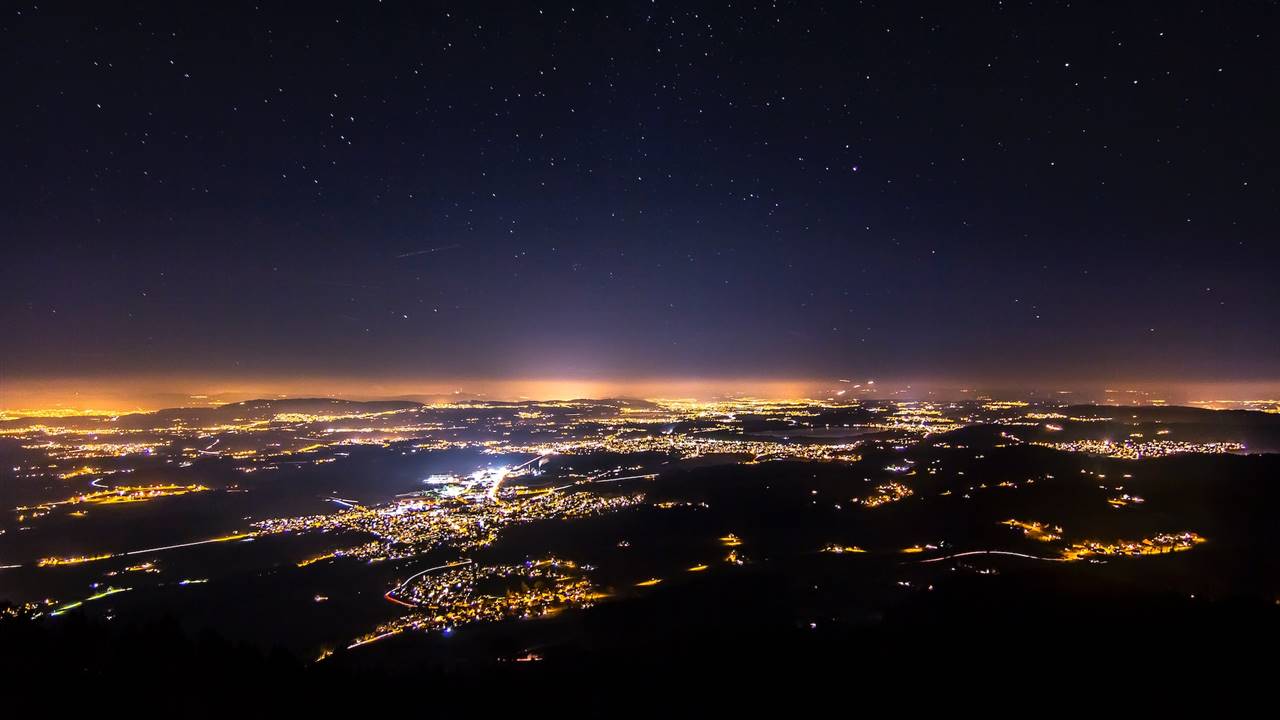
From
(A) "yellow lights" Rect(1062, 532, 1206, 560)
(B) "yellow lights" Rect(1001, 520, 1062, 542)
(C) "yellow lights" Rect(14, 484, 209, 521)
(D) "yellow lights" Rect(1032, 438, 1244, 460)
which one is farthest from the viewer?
(D) "yellow lights" Rect(1032, 438, 1244, 460)

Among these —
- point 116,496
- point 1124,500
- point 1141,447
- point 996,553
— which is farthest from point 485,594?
point 1141,447

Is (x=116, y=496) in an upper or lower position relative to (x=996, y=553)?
lower

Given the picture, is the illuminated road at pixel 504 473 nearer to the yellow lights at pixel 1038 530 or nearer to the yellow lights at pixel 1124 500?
the yellow lights at pixel 1038 530

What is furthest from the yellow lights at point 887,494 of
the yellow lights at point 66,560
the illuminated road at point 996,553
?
the yellow lights at point 66,560

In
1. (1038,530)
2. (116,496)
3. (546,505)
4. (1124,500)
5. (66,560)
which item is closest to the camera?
(1038,530)

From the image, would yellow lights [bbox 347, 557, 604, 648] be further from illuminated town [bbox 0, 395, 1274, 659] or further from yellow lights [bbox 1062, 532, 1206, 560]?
yellow lights [bbox 1062, 532, 1206, 560]

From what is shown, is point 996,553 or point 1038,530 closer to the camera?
point 996,553

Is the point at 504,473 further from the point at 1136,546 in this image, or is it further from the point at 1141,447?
the point at 1141,447

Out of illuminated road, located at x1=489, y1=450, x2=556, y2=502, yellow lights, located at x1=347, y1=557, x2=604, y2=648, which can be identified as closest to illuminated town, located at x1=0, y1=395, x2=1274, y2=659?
yellow lights, located at x1=347, y1=557, x2=604, y2=648
